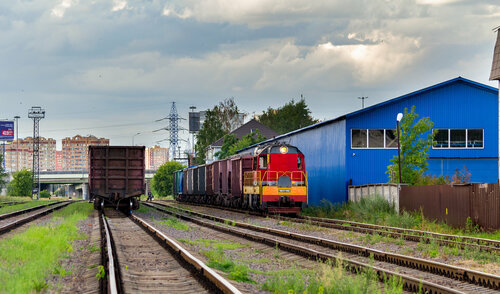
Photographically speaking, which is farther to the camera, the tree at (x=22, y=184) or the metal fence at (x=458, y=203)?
the tree at (x=22, y=184)

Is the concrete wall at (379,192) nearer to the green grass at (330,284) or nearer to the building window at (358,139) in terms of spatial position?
the building window at (358,139)

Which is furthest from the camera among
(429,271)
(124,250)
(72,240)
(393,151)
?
(393,151)

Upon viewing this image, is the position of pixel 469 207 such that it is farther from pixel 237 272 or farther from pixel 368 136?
pixel 368 136

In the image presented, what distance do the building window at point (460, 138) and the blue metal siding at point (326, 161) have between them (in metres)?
6.18

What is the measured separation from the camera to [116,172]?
101 ft

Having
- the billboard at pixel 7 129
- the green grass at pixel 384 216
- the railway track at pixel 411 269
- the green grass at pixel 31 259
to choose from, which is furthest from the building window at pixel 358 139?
the billboard at pixel 7 129

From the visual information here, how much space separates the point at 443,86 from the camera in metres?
35.9

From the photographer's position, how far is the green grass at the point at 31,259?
362 inches

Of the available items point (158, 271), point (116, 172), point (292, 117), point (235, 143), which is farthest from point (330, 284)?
point (292, 117)

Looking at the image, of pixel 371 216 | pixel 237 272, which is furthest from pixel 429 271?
pixel 371 216

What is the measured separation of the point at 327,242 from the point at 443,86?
23.6 m

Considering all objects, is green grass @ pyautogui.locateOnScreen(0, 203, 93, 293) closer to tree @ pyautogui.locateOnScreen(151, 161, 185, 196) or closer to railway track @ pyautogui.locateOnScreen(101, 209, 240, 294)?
railway track @ pyautogui.locateOnScreen(101, 209, 240, 294)

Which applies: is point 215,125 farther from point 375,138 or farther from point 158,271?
point 158,271

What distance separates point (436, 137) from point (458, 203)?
1572 centimetres
